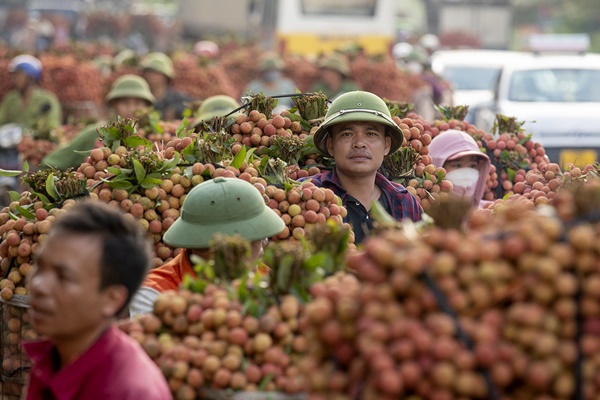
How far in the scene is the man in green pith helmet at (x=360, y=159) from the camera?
5.66 metres

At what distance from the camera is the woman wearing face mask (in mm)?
6781

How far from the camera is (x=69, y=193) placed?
5359 mm

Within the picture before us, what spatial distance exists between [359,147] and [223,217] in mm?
1482

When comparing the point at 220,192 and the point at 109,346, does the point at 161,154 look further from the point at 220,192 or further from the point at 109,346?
the point at 109,346

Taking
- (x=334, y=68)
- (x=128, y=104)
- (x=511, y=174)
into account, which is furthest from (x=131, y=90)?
(x=334, y=68)

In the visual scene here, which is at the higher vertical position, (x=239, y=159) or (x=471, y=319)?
(x=471, y=319)

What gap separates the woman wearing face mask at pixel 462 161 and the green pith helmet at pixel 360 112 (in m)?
0.97

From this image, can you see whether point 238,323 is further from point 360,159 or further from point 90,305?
point 360,159

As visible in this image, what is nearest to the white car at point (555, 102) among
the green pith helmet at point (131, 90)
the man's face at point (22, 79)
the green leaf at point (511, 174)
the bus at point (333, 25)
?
the green pith helmet at point (131, 90)

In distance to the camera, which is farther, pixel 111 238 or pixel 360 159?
pixel 360 159

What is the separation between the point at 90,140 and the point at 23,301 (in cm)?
292

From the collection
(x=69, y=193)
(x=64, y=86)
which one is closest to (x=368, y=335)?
(x=69, y=193)

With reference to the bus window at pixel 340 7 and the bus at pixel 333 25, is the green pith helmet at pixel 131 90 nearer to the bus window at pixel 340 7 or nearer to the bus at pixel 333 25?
the bus at pixel 333 25

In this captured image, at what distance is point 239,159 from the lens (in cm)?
552
